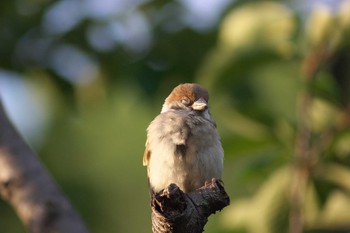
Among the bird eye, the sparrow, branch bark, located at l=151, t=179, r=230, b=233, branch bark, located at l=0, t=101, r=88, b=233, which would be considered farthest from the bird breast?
branch bark, located at l=151, t=179, r=230, b=233

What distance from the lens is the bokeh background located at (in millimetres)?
3758

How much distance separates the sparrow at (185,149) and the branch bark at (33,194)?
0.33 m

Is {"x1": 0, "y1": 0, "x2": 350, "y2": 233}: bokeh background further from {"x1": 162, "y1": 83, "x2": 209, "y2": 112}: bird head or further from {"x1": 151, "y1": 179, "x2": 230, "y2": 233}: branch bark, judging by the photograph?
{"x1": 151, "y1": 179, "x2": 230, "y2": 233}: branch bark

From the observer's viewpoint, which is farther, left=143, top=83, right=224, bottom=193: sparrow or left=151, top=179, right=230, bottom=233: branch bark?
left=143, top=83, right=224, bottom=193: sparrow

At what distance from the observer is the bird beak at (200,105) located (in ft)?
11.7

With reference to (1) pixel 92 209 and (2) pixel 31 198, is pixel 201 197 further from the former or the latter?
(1) pixel 92 209

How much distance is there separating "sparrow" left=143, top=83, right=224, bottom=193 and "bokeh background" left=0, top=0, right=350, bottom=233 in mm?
317

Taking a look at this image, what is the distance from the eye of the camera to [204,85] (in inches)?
155

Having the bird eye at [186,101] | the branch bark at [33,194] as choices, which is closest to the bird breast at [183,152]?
the bird eye at [186,101]

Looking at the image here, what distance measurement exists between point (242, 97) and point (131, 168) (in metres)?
3.06

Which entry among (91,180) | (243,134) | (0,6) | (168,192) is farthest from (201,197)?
(91,180)

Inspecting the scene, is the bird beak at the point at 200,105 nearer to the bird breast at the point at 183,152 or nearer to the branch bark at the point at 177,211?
the bird breast at the point at 183,152

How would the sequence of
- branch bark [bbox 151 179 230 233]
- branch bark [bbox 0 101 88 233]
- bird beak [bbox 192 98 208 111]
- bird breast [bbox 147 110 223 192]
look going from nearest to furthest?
branch bark [bbox 151 179 230 233] → branch bark [bbox 0 101 88 233] → bird breast [bbox 147 110 223 192] → bird beak [bbox 192 98 208 111]

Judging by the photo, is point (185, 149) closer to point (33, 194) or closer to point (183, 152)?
point (183, 152)
